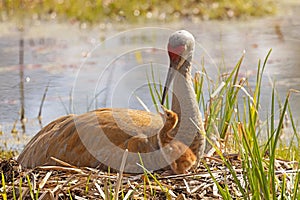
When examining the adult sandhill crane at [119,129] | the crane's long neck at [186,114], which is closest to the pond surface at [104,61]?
the adult sandhill crane at [119,129]

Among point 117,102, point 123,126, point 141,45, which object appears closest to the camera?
point 123,126

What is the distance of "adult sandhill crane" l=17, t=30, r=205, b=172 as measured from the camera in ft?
11.2

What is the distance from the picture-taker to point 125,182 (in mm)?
3354

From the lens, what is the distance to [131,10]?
10.3 m

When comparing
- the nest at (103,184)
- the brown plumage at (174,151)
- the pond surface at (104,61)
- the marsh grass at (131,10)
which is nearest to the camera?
the nest at (103,184)

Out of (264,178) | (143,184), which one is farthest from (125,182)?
(264,178)

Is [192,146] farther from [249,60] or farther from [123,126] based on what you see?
[249,60]

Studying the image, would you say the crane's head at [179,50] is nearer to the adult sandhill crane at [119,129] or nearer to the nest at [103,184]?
the adult sandhill crane at [119,129]

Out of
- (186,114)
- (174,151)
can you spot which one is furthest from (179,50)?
(174,151)

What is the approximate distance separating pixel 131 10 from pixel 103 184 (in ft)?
23.6

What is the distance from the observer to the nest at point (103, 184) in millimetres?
3207

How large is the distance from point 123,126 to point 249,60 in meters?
4.24

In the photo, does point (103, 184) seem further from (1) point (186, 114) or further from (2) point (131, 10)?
(2) point (131, 10)

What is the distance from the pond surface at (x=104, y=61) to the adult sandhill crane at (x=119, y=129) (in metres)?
0.82
